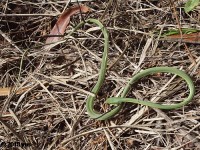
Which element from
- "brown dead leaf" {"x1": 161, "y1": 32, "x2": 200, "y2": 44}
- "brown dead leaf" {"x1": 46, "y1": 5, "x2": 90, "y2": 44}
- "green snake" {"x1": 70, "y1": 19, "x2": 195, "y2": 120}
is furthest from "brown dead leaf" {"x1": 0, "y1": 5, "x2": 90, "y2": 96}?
"brown dead leaf" {"x1": 161, "y1": 32, "x2": 200, "y2": 44}

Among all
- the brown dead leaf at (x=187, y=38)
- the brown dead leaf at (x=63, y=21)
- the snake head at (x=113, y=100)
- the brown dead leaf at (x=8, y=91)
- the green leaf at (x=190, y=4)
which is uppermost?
the green leaf at (x=190, y=4)

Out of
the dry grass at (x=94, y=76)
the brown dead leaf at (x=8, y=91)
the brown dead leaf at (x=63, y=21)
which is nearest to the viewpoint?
the dry grass at (x=94, y=76)

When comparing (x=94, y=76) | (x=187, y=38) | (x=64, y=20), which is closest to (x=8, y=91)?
(x=94, y=76)

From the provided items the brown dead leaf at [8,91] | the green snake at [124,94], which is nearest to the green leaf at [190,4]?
the green snake at [124,94]

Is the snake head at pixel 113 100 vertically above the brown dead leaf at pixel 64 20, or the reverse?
the brown dead leaf at pixel 64 20

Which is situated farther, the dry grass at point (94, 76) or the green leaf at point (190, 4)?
the green leaf at point (190, 4)

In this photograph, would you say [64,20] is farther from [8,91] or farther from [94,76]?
[8,91]

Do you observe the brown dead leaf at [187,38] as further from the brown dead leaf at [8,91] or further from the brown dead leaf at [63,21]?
the brown dead leaf at [8,91]
